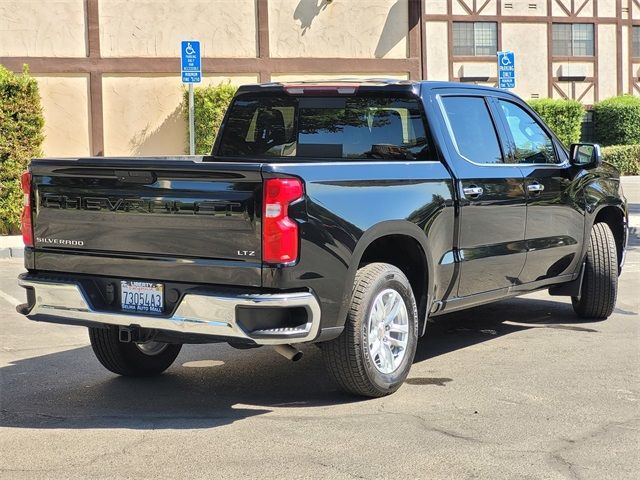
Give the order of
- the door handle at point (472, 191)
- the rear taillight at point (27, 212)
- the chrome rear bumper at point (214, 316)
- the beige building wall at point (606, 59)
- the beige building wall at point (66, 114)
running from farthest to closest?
1. the beige building wall at point (606, 59)
2. the beige building wall at point (66, 114)
3. the door handle at point (472, 191)
4. the rear taillight at point (27, 212)
5. the chrome rear bumper at point (214, 316)

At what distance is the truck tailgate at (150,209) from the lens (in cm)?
546

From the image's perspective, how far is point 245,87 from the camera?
7.70m

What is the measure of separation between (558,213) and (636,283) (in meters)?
3.64

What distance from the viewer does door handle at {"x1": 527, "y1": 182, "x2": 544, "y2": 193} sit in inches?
300

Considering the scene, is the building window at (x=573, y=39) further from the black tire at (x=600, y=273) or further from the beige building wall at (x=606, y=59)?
the black tire at (x=600, y=273)

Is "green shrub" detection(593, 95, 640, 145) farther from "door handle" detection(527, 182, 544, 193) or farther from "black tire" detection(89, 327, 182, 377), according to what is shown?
"black tire" detection(89, 327, 182, 377)

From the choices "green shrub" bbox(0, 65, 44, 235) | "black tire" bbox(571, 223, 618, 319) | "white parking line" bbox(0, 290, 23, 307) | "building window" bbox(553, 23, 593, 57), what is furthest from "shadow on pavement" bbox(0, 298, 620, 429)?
"building window" bbox(553, 23, 593, 57)

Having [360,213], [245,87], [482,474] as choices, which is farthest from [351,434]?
[245,87]

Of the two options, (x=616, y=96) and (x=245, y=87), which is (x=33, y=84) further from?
(x=616, y=96)

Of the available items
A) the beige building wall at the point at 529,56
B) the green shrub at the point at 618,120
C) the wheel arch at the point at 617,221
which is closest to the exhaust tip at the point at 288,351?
the wheel arch at the point at 617,221

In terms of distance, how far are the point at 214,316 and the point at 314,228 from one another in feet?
2.31

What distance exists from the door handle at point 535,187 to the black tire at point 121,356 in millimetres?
2883

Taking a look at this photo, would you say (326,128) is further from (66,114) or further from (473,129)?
(66,114)

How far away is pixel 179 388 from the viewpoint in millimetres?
6582
